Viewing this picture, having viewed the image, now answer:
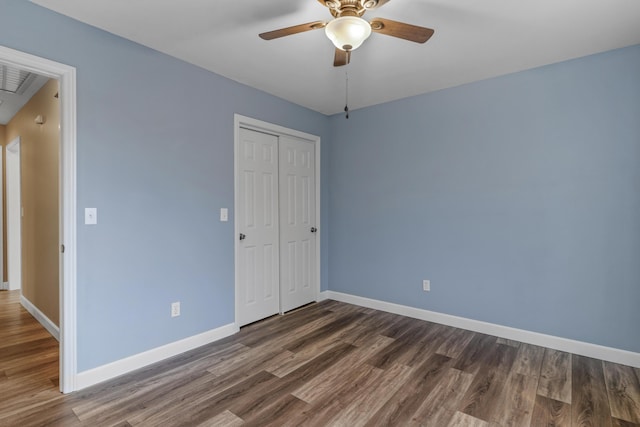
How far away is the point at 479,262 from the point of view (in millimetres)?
3148

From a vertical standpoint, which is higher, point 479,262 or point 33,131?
point 33,131

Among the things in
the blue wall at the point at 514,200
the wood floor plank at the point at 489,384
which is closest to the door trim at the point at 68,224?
the wood floor plank at the point at 489,384

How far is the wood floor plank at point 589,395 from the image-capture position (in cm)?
186

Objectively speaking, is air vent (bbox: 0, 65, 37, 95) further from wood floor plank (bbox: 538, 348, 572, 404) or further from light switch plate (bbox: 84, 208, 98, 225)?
wood floor plank (bbox: 538, 348, 572, 404)

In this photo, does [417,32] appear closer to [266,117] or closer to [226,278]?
[266,117]

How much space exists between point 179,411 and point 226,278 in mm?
1292

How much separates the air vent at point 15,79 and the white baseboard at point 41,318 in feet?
7.62

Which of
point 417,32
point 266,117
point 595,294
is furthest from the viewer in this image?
point 266,117

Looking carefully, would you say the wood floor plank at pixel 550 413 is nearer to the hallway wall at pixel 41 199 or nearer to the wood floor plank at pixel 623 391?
the wood floor plank at pixel 623 391

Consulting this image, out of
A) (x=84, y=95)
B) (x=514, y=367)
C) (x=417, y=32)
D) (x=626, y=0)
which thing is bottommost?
(x=514, y=367)

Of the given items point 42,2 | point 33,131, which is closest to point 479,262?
point 42,2

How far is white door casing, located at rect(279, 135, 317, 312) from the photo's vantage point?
3773 millimetres

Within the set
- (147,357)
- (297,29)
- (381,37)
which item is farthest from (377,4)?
(147,357)

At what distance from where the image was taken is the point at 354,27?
1.62 meters
